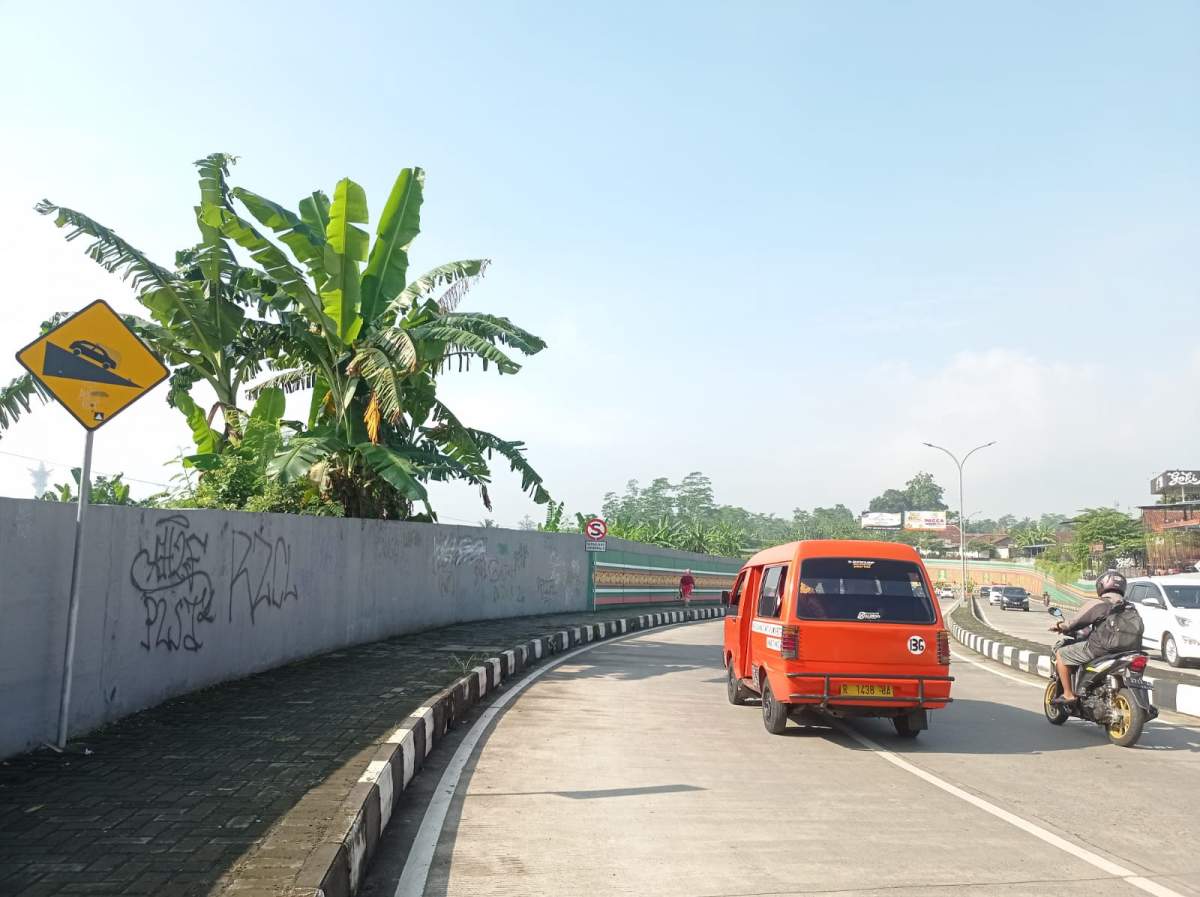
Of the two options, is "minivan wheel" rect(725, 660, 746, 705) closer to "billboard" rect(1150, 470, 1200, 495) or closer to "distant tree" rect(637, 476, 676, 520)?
"billboard" rect(1150, 470, 1200, 495)

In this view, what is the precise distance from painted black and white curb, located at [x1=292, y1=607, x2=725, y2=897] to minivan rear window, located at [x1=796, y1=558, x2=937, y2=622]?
11.8ft

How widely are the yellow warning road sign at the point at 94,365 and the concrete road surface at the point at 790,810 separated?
12.1 feet

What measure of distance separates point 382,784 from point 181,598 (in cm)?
467

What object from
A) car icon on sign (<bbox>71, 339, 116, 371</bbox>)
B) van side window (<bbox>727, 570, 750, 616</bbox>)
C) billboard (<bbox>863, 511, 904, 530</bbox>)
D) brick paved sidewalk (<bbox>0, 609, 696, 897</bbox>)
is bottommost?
brick paved sidewalk (<bbox>0, 609, 696, 897</bbox>)

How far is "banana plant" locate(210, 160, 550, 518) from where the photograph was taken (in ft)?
49.7

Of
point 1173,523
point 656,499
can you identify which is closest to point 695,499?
point 656,499

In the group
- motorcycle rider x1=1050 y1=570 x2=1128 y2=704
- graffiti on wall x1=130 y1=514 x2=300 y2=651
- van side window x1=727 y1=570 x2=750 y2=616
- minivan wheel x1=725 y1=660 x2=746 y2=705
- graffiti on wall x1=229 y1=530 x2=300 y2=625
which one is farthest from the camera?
van side window x1=727 y1=570 x2=750 y2=616

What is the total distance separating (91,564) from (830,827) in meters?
6.07

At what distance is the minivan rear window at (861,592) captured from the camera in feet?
30.6

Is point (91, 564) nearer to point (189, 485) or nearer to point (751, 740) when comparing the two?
point (751, 740)

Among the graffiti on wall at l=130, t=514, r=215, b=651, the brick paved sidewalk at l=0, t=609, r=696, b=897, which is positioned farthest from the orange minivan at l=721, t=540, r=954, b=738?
the graffiti on wall at l=130, t=514, r=215, b=651

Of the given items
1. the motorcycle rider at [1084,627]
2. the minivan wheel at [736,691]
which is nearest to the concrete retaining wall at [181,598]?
the minivan wheel at [736,691]

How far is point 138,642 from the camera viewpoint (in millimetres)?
8922

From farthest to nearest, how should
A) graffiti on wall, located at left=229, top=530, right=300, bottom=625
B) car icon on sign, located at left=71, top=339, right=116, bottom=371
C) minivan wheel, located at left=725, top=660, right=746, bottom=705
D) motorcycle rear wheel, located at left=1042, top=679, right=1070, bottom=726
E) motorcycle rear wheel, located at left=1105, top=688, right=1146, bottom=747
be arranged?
minivan wheel, located at left=725, top=660, right=746, bottom=705, graffiti on wall, located at left=229, top=530, right=300, bottom=625, motorcycle rear wheel, located at left=1042, top=679, right=1070, bottom=726, motorcycle rear wheel, located at left=1105, top=688, right=1146, bottom=747, car icon on sign, located at left=71, top=339, right=116, bottom=371
